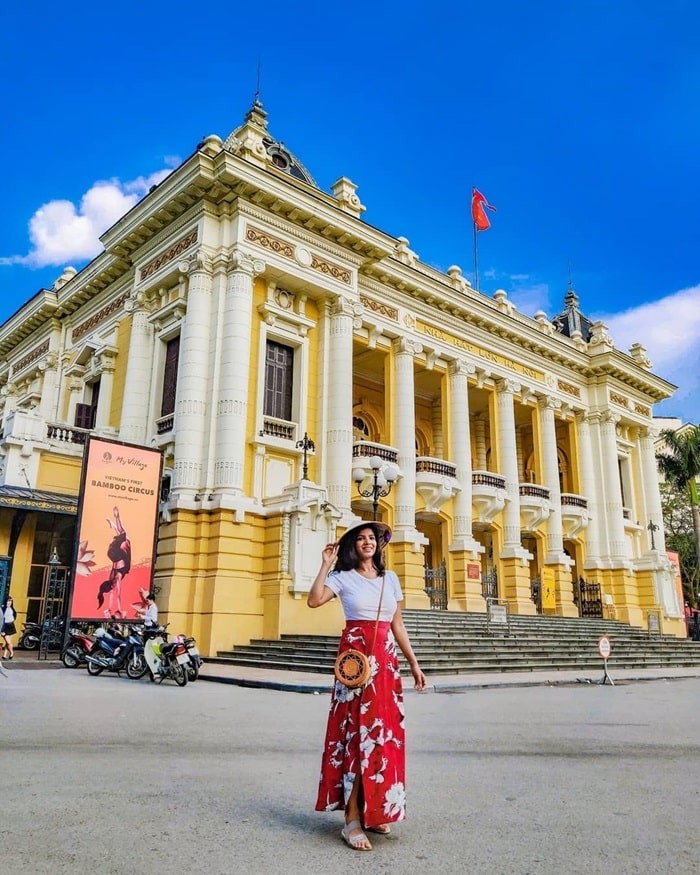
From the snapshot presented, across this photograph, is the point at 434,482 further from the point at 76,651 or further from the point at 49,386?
the point at 49,386

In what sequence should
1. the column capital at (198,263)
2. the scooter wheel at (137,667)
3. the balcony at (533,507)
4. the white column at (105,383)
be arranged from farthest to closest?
1. the balcony at (533,507)
2. the white column at (105,383)
3. the column capital at (198,263)
4. the scooter wheel at (137,667)

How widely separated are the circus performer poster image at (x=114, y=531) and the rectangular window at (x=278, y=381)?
4.44 meters

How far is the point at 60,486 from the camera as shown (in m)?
19.2

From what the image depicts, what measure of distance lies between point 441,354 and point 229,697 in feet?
60.8

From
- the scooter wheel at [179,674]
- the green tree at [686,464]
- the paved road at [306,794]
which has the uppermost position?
the green tree at [686,464]

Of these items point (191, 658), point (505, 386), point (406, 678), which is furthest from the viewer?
point (505, 386)

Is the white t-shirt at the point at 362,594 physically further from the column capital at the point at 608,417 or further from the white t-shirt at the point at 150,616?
the column capital at the point at 608,417

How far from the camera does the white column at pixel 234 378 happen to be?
18281mm

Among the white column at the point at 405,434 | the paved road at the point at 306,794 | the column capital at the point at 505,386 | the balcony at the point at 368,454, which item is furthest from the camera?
the column capital at the point at 505,386

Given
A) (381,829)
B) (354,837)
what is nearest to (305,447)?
(381,829)

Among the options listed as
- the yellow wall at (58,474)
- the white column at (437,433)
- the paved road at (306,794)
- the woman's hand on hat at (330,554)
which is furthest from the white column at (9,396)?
the woman's hand on hat at (330,554)

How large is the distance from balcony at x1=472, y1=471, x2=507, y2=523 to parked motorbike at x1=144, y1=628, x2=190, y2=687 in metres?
16.2

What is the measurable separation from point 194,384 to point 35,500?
15.7 ft

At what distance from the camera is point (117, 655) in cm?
1340
